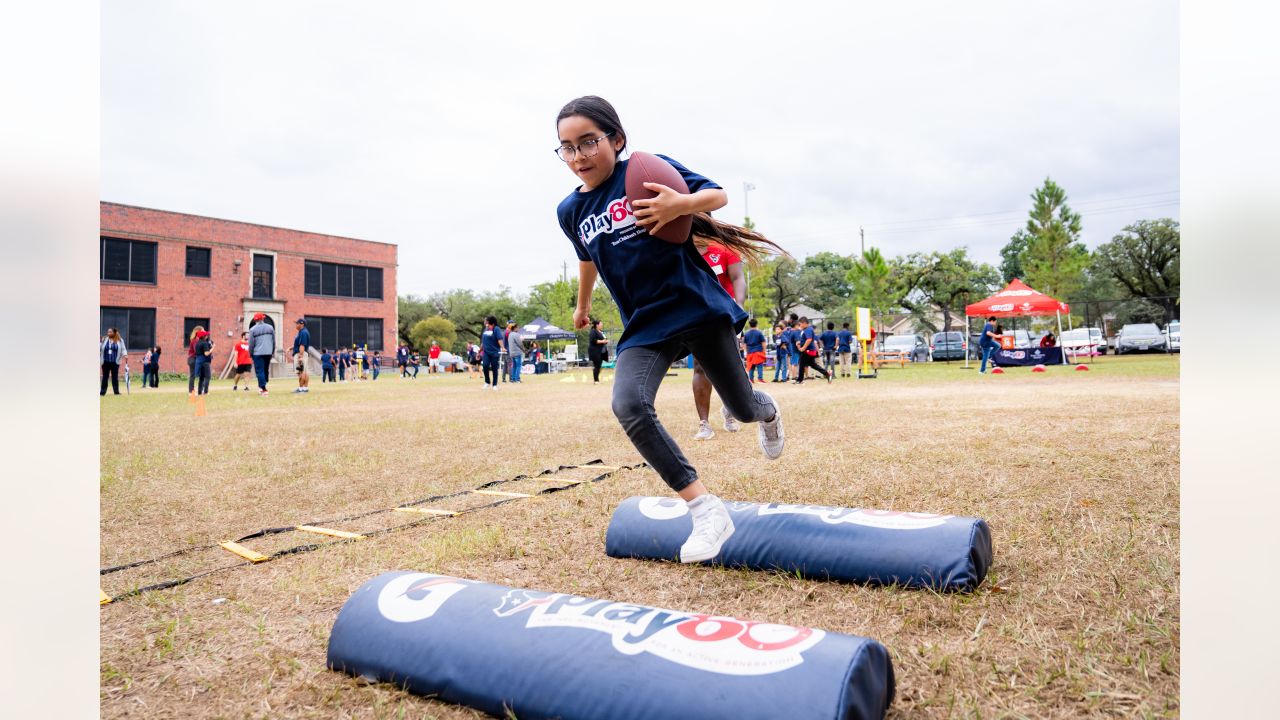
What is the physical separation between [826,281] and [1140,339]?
153 ft

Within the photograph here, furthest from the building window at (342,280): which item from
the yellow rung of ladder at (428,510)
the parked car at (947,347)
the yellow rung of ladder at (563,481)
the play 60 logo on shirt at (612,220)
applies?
the play 60 logo on shirt at (612,220)

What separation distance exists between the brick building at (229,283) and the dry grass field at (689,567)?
3334cm

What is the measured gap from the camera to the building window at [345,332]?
148 ft

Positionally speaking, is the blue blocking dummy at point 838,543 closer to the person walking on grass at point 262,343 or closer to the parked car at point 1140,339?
the person walking on grass at point 262,343

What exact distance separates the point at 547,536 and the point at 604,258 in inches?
60.2

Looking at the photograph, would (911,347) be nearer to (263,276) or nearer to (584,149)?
(263,276)

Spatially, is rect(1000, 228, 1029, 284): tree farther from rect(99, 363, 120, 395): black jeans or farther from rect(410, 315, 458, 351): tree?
rect(99, 363, 120, 395): black jeans

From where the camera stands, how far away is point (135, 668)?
7.79 feet

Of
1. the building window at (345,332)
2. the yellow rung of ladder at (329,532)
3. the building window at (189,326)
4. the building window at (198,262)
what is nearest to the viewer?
the yellow rung of ladder at (329,532)

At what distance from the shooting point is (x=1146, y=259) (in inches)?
2146
